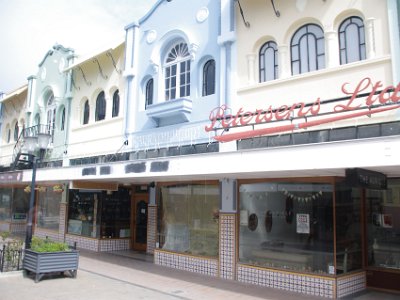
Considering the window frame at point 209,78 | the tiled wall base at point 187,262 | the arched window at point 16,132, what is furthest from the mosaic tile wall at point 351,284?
the arched window at point 16,132

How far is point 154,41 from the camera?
1448cm

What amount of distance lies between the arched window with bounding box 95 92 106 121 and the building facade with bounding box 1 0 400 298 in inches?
37.7

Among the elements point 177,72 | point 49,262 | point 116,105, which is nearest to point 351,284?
point 49,262

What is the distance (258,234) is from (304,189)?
1.77 meters

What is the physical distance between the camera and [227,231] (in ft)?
36.5

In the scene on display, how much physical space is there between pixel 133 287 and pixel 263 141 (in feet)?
15.2

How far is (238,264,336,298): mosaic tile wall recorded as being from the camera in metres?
9.09

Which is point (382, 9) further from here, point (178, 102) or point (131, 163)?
point (131, 163)

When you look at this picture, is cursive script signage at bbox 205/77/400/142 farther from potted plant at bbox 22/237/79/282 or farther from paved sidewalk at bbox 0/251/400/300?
potted plant at bbox 22/237/79/282

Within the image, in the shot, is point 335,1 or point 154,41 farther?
point 154,41

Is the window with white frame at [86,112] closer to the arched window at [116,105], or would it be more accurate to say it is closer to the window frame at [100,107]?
the window frame at [100,107]

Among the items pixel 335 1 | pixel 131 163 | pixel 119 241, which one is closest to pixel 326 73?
pixel 335 1

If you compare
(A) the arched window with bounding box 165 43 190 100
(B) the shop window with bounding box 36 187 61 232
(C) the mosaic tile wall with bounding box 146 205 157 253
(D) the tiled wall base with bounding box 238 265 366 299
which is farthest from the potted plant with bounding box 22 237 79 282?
(B) the shop window with bounding box 36 187 61 232

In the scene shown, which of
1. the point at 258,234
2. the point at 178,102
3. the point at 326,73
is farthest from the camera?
the point at 178,102
